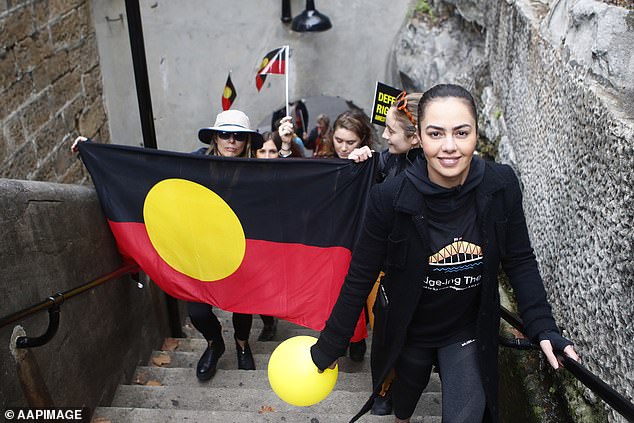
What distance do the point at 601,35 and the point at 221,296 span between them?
2343 millimetres

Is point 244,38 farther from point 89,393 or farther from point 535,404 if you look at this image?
point 535,404

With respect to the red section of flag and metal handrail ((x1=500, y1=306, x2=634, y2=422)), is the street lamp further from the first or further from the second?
metal handrail ((x1=500, y1=306, x2=634, y2=422))

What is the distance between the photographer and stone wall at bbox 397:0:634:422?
2.27 m

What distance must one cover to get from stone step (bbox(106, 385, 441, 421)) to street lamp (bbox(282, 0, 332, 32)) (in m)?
5.66

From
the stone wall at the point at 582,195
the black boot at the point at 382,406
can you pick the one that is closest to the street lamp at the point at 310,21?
the stone wall at the point at 582,195

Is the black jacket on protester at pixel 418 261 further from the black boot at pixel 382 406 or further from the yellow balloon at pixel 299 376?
the black boot at pixel 382 406

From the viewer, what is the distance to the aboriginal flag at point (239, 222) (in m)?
3.43

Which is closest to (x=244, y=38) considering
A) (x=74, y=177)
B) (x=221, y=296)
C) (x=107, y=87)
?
(x=107, y=87)

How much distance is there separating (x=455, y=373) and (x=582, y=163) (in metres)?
1.05

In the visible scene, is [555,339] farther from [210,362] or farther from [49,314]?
[210,362]

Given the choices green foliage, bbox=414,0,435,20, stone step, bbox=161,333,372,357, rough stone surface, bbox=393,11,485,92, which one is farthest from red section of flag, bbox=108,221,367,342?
A: green foliage, bbox=414,0,435,20

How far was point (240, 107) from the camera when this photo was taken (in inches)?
369

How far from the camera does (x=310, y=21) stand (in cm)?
830

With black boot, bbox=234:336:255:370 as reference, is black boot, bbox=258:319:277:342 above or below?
below
